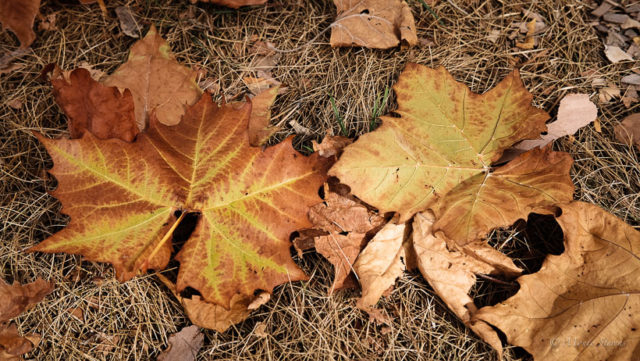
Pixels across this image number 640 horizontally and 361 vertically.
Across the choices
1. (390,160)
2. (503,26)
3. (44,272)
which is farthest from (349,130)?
(44,272)

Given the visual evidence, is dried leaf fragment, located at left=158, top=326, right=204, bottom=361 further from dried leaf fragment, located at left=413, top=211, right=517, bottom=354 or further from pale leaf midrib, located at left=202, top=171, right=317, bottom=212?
dried leaf fragment, located at left=413, top=211, right=517, bottom=354

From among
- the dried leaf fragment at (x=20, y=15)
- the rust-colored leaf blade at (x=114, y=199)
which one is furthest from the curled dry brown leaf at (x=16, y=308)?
the dried leaf fragment at (x=20, y=15)

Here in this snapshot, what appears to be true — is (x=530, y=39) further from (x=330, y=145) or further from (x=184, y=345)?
(x=184, y=345)

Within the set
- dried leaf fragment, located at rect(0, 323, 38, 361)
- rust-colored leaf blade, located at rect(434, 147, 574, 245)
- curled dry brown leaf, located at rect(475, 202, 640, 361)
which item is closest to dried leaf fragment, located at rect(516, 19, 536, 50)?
rust-colored leaf blade, located at rect(434, 147, 574, 245)

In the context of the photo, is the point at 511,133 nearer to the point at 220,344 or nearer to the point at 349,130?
the point at 349,130

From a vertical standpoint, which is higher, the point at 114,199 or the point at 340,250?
the point at 114,199

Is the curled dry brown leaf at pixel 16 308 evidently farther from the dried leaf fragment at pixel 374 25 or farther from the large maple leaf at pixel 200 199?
the dried leaf fragment at pixel 374 25

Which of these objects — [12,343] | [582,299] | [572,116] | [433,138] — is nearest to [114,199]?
[12,343]
